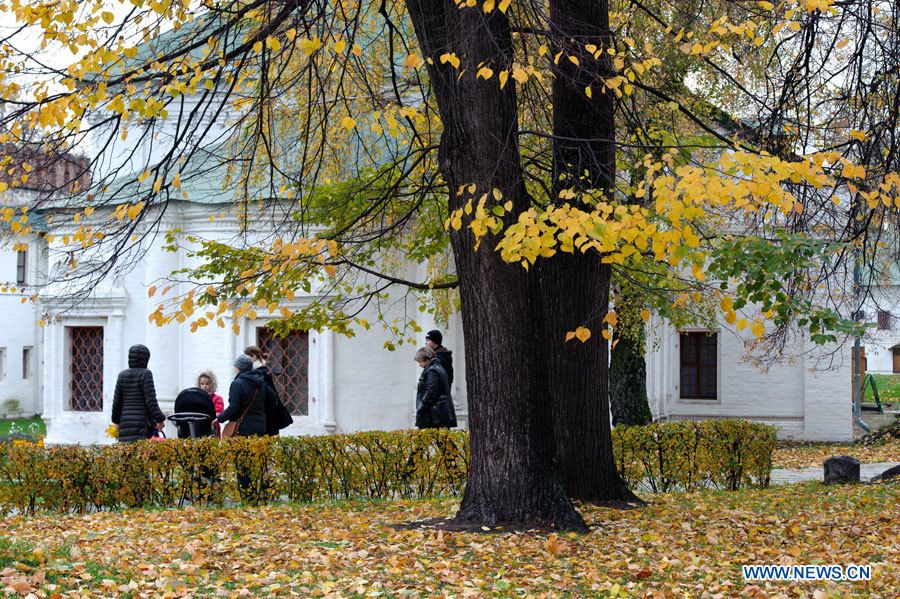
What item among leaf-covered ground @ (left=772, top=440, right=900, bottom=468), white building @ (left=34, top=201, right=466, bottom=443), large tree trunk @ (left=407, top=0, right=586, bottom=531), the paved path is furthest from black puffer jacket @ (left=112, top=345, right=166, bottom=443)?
leaf-covered ground @ (left=772, top=440, right=900, bottom=468)

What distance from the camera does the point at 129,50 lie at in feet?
25.2

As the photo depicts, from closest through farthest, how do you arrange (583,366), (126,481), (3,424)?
(583,366)
(126,481)
(3,424)

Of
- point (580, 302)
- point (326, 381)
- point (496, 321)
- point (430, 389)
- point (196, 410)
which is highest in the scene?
point (580, 302)

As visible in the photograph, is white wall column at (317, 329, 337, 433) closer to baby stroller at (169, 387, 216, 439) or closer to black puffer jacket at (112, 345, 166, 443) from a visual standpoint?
baby stroller at (169, 387, 216, 439)

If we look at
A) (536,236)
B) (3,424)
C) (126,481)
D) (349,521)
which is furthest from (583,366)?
(3,424)

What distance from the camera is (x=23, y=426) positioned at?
108 feet

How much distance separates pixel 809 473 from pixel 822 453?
4642 millimetres

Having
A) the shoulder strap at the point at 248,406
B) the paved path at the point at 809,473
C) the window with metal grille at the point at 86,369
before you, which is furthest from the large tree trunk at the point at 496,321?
the window with metal grille at the point at 86,369

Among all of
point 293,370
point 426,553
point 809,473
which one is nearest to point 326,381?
point 293,370

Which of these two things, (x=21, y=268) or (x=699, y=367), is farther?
(x=21, y=268)

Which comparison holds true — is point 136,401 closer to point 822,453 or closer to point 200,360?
point 200,360

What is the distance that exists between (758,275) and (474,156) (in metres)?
2.37

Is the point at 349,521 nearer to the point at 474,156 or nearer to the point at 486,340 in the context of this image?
the point at 486,340

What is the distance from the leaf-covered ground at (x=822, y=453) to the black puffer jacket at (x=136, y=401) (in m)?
Answer: 10.4
